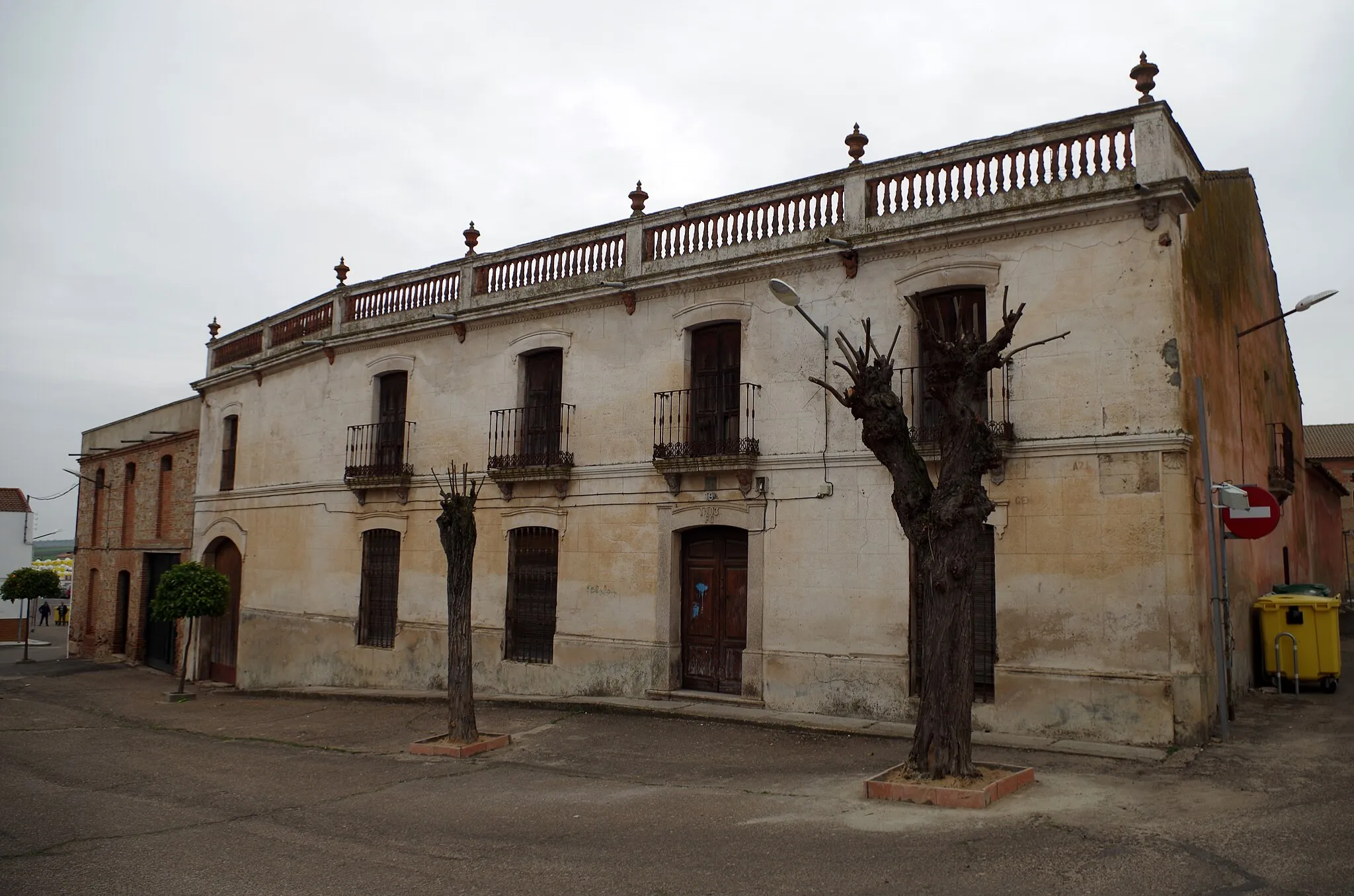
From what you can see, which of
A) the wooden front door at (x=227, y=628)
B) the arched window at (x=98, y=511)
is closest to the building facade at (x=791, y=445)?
the wooden front door at (x=227, y=628)

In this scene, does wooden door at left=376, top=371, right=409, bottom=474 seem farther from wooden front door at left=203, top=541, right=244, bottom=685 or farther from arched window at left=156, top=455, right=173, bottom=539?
arched window at left=156, top=455, right=173, bottom=539

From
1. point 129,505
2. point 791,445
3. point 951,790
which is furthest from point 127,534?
point 951,790

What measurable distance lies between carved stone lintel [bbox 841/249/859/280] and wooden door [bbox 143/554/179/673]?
18.5 m

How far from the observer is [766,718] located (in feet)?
38.8

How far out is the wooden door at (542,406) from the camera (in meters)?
15.2

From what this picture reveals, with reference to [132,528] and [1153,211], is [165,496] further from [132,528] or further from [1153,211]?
[1153,211]

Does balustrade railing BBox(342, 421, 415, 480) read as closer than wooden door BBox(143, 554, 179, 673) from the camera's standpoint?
Yes

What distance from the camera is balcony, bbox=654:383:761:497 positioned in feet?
42.5

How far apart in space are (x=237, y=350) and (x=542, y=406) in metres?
11.0

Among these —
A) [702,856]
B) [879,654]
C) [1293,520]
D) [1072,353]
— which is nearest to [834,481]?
[879,654]

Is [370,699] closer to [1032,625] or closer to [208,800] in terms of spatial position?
[208,800]

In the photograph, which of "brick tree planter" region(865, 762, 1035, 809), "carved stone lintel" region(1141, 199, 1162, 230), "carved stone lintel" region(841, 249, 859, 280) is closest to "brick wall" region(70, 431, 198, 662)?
"carved stone lintel" region(841, 249, 859, 280)

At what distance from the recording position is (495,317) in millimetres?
16031

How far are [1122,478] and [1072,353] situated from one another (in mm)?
1474
